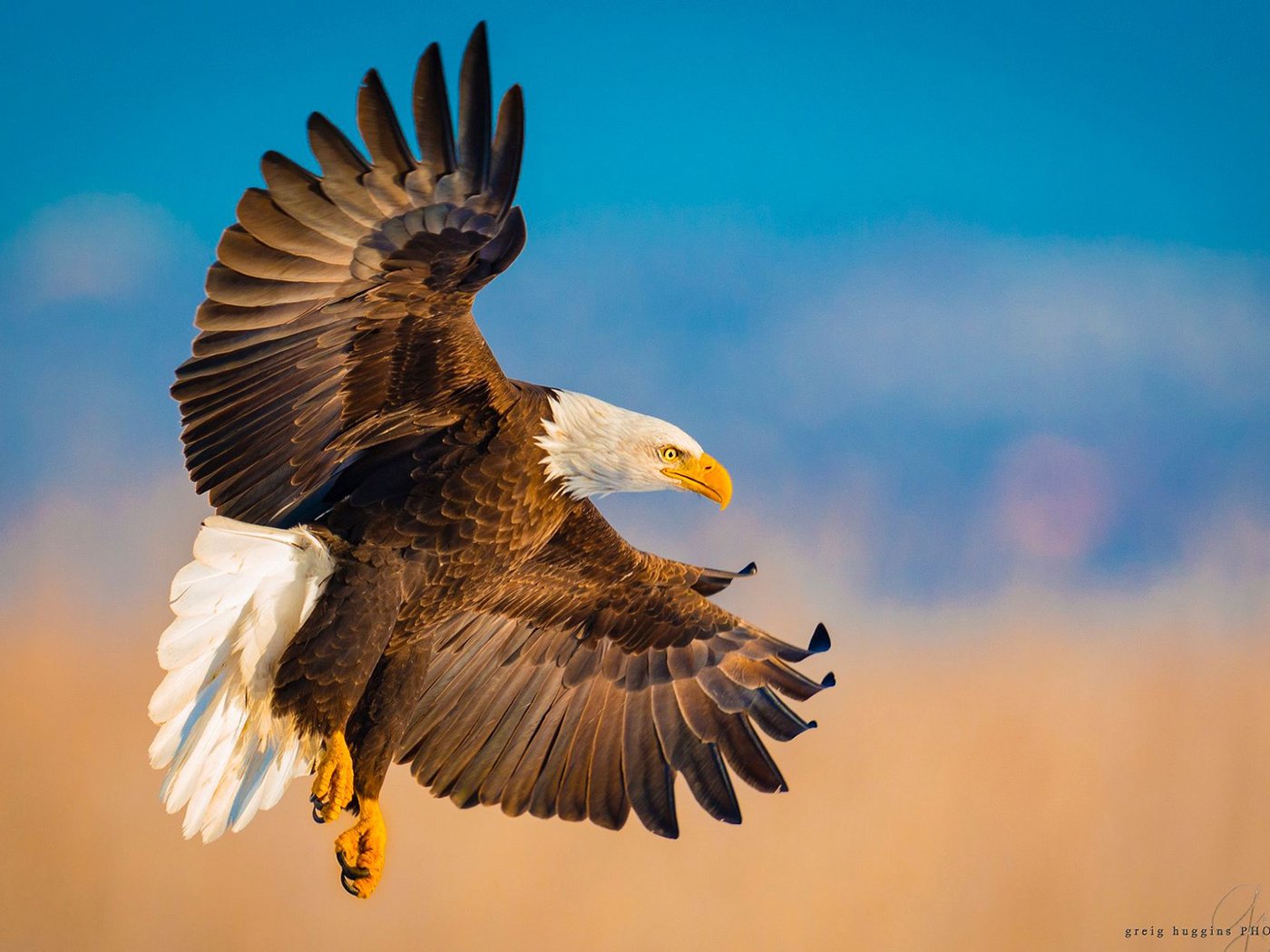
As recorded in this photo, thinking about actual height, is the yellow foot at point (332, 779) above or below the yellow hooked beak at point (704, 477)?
below

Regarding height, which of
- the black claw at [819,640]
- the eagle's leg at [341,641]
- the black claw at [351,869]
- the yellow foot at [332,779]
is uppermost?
the black claw at [819,640]

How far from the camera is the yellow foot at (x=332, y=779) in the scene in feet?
11.5

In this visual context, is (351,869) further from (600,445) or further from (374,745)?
(600,445)

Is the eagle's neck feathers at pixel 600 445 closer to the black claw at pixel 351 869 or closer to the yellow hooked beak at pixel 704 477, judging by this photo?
the yellow hooked beak at pixel 704 477

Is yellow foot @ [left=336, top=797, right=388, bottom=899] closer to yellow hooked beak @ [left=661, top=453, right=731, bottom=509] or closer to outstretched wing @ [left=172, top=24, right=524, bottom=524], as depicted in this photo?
outstretched wing @ [left=172, top=24, right=524, bottom=524]

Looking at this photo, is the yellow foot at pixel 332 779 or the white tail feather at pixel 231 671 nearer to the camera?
the white tail feather at pixel 231 671

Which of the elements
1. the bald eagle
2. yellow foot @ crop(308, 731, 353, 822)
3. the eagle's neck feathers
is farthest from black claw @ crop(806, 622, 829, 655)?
yellow foot @ crop(308, 731, 353, 822)

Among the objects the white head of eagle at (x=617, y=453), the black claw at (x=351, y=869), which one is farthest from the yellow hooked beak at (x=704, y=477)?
the black claw at (x=351, y=869)

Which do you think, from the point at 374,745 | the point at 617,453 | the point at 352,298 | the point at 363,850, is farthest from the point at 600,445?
the point at 363,850

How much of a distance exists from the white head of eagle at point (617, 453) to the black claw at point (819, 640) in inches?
23.8

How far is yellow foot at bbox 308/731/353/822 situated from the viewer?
11.5ft

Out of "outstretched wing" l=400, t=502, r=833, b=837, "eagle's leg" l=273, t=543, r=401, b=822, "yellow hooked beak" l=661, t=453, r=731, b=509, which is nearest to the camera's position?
"eagle's leg" l=273, t=543, r=401, b=822

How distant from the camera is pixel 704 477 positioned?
3.78 metres

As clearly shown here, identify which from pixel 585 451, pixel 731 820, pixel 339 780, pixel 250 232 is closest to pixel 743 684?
pixel 731 820
